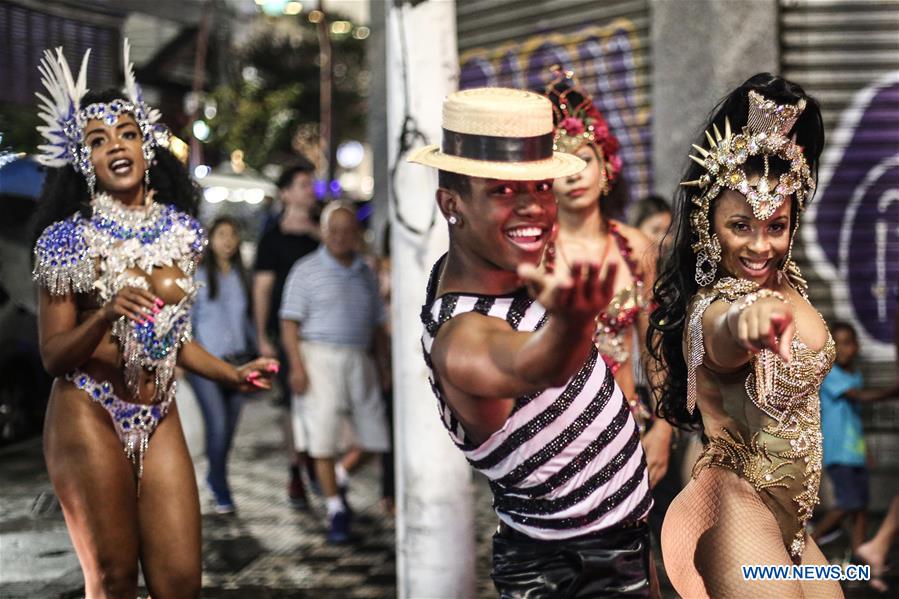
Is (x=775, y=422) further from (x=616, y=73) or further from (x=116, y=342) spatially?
(x=616, y=73)

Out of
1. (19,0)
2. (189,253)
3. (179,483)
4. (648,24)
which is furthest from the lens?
(648,24)

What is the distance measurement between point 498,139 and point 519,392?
672 mm

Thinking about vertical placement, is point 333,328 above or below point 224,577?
above

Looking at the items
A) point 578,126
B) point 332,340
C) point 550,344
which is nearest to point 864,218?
point 332,340

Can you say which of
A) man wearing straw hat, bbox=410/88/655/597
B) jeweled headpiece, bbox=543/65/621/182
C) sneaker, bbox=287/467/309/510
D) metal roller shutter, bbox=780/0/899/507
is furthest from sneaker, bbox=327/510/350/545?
man wearing straw hat, bbox=410/88/655/597

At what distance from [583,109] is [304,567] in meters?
3.34

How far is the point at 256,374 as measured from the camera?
4992mm

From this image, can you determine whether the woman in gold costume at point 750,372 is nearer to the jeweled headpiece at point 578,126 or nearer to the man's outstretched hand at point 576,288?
the man's outstretched hand at point 576,288

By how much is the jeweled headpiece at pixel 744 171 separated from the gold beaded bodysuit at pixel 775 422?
17 cm

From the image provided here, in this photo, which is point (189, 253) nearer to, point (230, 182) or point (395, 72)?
point (395, 72)

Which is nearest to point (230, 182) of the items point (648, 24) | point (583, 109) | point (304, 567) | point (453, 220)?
point (648, 24)

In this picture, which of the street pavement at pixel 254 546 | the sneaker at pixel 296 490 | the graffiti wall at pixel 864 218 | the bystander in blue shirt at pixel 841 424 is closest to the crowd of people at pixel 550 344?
the bystander in blue shirt at pixel 841 424

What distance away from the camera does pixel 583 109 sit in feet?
18.1

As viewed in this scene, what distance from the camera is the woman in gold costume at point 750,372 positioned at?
3.67 m
